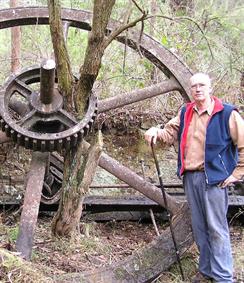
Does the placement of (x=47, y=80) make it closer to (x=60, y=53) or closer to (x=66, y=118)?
(x=60, y=53)

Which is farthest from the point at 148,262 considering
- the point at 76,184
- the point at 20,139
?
the point at 20,139

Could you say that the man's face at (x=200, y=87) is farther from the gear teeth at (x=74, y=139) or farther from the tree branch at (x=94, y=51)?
the gear teeth at (x=74, y=139)

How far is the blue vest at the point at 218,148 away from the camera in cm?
328

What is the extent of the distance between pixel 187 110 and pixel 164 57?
105 cm

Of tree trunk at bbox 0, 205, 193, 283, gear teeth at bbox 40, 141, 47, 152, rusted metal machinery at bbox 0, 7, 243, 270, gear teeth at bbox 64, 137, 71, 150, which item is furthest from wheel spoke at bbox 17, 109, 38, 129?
tree trunk at bbox 0, 205, 193, 283

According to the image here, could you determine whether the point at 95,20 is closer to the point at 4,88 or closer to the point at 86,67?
the point at 86,67

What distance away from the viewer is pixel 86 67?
3.60 m

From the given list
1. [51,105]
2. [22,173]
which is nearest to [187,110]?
[51,105]

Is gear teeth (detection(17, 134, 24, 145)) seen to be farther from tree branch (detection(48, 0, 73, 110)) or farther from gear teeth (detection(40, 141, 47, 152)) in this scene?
tree branch (detection(48, 0, 73, 110))

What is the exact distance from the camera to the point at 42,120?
383cm

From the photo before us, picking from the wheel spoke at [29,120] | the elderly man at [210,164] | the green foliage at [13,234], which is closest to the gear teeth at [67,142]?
the wheel spoke at [29,120]

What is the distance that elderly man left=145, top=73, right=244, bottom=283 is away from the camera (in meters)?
3.29

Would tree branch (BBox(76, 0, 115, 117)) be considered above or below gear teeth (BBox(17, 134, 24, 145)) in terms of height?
above

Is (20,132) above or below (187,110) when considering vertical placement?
below
